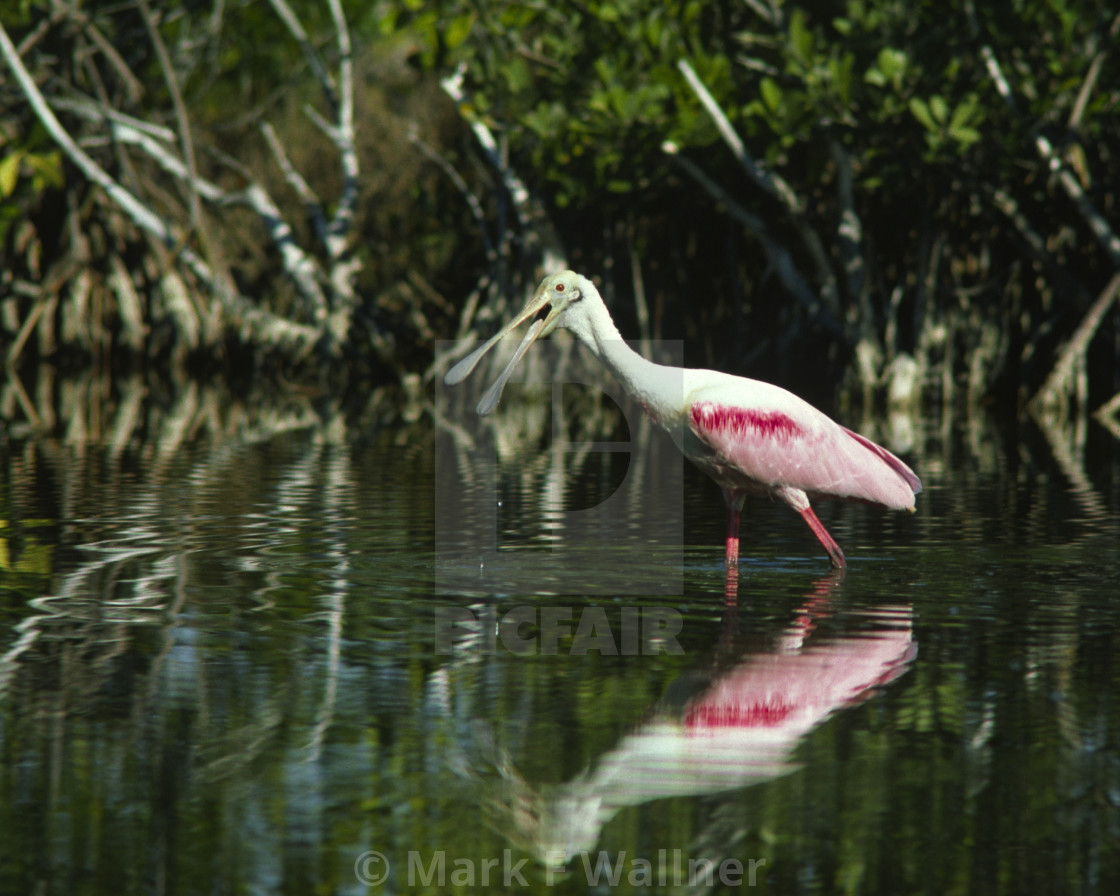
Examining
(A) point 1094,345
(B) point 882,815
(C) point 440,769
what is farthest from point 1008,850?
(A) point 1094,345

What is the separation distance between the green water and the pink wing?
1.03 feet

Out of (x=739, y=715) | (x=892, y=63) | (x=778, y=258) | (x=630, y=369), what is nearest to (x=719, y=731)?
(x=739, y=715)

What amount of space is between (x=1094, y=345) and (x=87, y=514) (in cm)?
1283

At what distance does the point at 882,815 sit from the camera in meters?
3.73

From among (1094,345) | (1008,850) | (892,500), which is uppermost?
(1094,345)

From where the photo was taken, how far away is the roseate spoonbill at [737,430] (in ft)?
23.1

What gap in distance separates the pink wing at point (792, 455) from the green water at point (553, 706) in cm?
31

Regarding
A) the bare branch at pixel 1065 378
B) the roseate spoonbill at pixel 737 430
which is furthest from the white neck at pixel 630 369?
the bare branch at pixel 1065 378

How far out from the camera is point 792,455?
7.18 m

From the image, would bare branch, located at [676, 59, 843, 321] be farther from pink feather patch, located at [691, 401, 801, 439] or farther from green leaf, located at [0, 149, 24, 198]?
pink feather patch, located at [691, 401, 801, 439]

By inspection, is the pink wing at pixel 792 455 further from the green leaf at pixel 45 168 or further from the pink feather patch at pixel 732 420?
the green leaf at pixel 45 168

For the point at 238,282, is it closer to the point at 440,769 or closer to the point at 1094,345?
the point at 1094,345

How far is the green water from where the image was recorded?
3510mm

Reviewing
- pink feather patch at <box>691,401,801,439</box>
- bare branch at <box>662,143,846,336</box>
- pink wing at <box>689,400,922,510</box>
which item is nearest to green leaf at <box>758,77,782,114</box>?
bare branch at <box>662,143,846,336</box>
